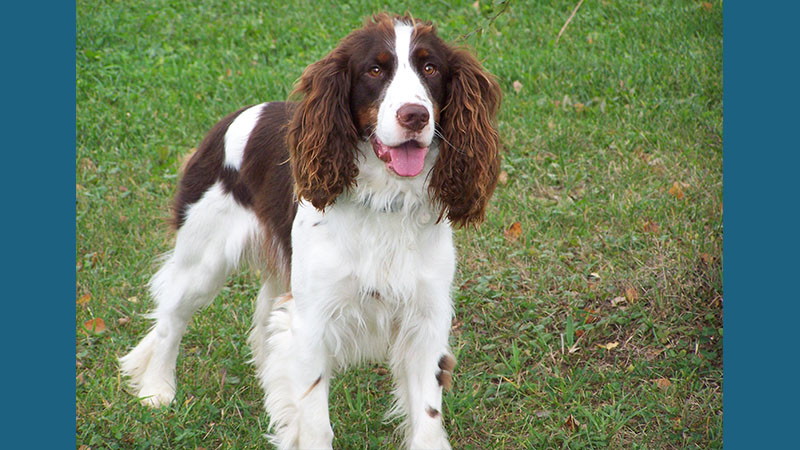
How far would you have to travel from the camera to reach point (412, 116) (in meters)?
3.29

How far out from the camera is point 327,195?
11.8 ft

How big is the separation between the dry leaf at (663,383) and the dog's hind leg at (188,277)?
214 cm

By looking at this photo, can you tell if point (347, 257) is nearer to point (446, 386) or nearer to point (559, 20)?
point (446, 386)

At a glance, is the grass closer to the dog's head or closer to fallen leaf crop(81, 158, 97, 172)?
fallen leaf crop(81, 158, 97, 172)

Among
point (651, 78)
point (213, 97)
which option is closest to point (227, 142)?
point (213, 97)

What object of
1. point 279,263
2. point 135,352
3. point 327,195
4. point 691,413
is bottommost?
point 691,413

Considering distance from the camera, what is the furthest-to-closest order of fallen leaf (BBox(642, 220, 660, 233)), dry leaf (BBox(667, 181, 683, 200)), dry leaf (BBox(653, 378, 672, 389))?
dry leaf (BBox(667, 181, 683, 200)) → fallen leaf (BBox(642, 220, 660, 233)) → dry leaf (BBox(653, 378, 672, 389))

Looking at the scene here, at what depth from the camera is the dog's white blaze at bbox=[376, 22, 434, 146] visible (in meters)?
3.32

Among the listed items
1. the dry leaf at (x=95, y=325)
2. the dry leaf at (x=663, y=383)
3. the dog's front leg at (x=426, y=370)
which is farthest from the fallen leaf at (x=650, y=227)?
the dry leaf at (x=95, y=325)

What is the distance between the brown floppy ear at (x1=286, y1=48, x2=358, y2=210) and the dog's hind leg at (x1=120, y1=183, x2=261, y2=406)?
990mm

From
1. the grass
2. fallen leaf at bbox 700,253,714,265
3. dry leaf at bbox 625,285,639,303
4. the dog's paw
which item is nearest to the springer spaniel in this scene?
the grass

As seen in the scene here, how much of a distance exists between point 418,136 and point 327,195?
0.48 meters

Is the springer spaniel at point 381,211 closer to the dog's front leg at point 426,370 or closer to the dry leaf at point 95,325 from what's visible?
the dog's front leg at point 426,370

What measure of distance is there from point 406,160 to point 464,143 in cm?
31
